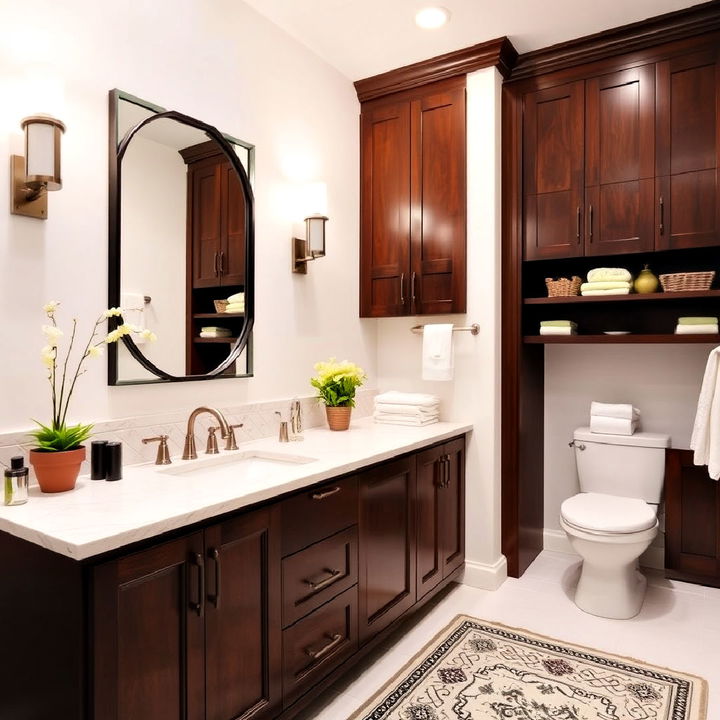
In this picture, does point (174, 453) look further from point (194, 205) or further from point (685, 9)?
point (685, 9)

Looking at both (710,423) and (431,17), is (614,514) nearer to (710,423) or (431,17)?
(710,423)

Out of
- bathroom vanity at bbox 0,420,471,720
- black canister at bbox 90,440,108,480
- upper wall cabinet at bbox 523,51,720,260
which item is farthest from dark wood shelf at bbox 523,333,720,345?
black canister at bbox 90,440,108,480

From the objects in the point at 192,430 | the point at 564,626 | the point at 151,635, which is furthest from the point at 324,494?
the point at 564,626

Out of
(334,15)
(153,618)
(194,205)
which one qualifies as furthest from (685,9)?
(153,618)

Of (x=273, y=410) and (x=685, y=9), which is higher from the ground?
(x=685, y=9)

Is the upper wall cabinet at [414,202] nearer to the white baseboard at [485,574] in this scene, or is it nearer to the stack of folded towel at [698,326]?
the stack of folded towel at [698,326]

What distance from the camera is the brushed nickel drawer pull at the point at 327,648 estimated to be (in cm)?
178

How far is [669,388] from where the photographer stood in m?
2.97

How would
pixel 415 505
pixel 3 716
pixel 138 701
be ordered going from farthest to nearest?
1. pixel 415 505
2. pixel 3 716
3. pixel 138 701

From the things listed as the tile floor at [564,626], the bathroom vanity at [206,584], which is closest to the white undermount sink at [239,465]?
the bathroom vanity at [206,584]

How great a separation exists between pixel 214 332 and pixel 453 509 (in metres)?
1.42

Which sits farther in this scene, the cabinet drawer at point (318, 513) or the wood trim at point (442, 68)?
the wood trim at point (442, 68)

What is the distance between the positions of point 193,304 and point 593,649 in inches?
80.9

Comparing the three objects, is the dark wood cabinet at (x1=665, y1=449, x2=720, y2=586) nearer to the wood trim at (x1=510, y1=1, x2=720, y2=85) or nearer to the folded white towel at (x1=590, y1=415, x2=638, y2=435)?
the folded white towel at (x1=590, y1=415, x2=638, y2=435)
